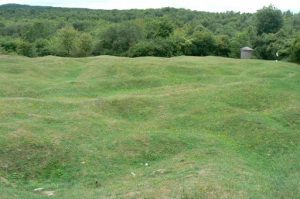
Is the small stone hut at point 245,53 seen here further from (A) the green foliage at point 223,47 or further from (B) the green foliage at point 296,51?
(B) the green foliage at point 296,51

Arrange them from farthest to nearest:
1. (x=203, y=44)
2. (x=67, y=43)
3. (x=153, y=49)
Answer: (x=67, y=43) < (x=203, y=44) < (x=153, y=49)

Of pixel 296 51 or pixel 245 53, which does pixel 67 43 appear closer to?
pixel 245 53

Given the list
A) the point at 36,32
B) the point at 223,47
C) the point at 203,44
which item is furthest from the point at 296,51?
the point at 36,32

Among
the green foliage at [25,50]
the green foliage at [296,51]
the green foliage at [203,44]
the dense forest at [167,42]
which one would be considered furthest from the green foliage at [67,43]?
the green foliage at [296,51]

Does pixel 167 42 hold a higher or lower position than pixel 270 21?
lower

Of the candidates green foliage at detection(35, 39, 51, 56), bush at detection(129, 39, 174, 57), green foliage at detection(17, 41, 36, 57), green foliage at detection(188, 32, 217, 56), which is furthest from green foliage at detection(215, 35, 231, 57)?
green foliage at detection(17, 41, 36, 57)

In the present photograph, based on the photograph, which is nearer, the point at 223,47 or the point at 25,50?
the point at 223,47

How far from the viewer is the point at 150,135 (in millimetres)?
15922

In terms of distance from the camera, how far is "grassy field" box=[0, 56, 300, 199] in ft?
39.2

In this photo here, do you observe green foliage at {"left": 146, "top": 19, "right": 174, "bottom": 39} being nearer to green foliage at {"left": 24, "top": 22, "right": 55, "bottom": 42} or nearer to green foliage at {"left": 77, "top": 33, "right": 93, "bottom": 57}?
green foliage at {"left": 77, "top": 33, "right": 93, "bottom": 57}

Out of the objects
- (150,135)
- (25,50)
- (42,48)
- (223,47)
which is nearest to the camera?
(150,135)

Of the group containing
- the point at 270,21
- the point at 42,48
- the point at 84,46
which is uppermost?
the point at 270,21

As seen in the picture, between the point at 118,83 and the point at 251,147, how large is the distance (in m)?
10.9

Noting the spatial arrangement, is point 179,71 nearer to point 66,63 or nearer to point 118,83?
point 118,83
